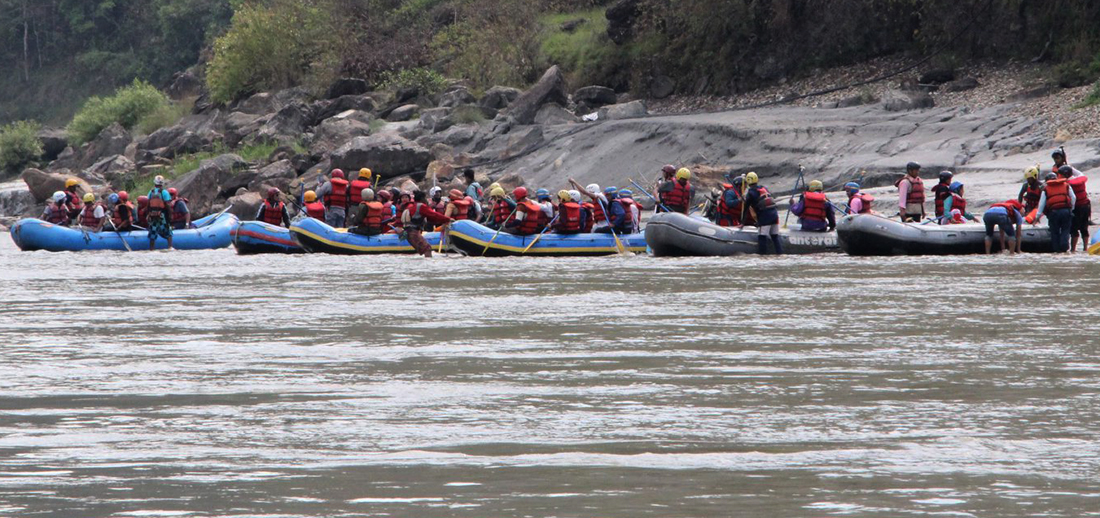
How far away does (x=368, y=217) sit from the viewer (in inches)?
929

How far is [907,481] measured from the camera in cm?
610

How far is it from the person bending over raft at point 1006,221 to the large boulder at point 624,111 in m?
17.5

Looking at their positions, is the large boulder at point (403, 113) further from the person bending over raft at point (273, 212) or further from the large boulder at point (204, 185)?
the person bending over raft at point (273, 212)

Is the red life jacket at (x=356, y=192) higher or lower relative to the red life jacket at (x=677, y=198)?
higher

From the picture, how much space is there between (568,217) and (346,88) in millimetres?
26132

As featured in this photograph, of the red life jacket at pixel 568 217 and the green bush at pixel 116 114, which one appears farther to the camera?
the green bush at pixel 116 114

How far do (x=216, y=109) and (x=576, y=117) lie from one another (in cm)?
1883

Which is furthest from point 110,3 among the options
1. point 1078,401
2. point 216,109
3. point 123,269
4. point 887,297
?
point 1078,401

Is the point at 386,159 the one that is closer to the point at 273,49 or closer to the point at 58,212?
the point at 58,212

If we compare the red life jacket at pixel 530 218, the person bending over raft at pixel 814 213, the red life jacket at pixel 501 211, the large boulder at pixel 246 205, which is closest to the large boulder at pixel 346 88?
the large boulder at pixel 246 205

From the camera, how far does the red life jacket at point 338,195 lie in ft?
85.3

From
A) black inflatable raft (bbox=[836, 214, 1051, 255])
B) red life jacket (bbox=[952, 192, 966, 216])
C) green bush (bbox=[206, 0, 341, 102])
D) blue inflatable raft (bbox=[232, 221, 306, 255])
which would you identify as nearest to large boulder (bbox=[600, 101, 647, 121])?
blue inflatable raft (bbox=[232, 221, 306, 255])

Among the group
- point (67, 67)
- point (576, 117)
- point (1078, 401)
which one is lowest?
point (1078, 401)

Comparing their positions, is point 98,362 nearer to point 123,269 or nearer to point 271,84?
point 123,269
